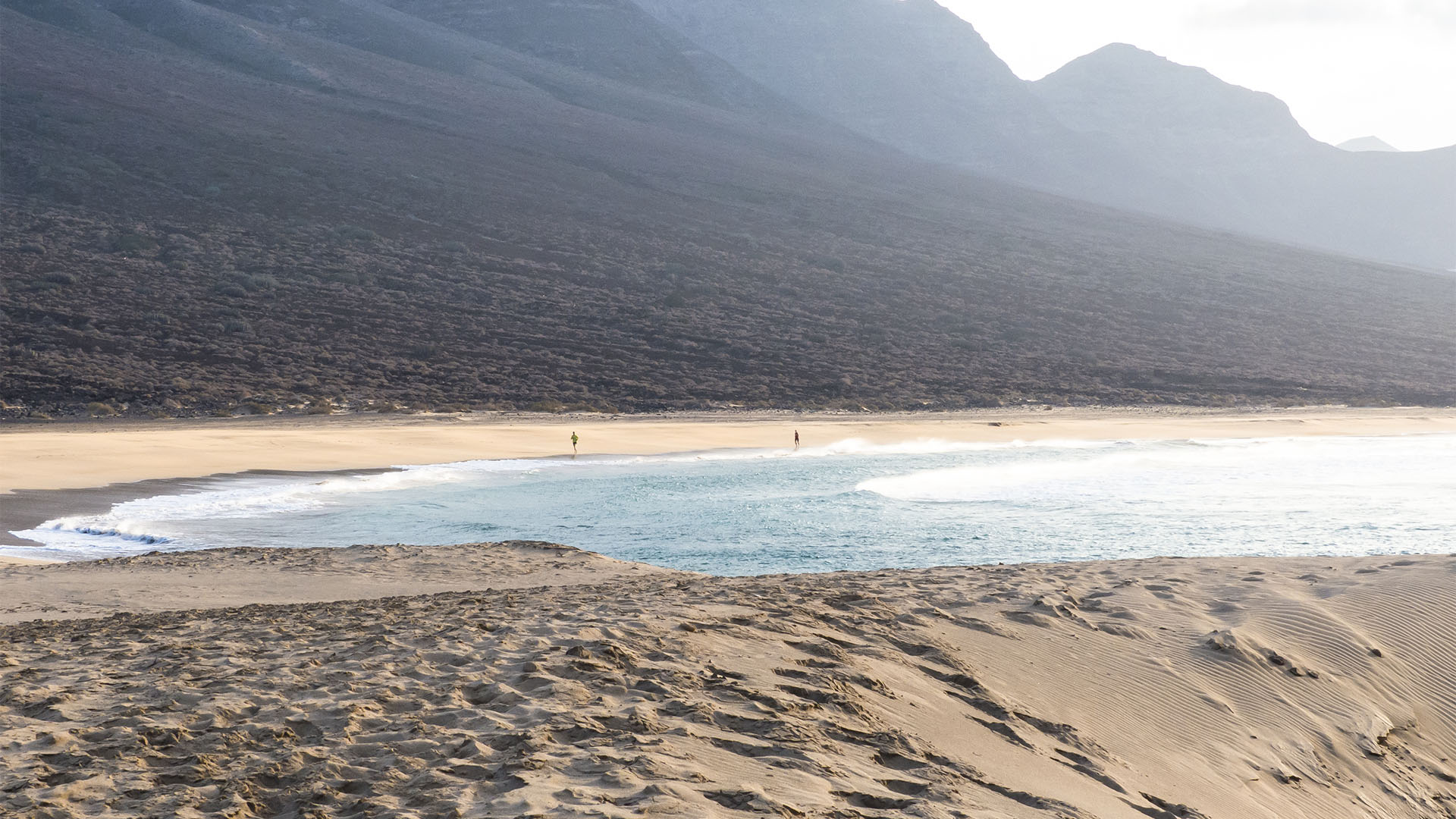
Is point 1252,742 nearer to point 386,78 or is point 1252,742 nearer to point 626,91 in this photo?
point 386,78

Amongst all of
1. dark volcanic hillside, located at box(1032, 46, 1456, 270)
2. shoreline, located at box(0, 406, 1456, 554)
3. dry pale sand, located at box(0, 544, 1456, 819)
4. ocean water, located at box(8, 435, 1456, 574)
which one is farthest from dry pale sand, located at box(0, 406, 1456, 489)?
dark volcanic hillside, located at box(1032, 46, 1456, 270)

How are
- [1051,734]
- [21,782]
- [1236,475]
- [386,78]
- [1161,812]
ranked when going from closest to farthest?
[21,782] < [1161,812] < [1051,734] < [1236,475] < [386,78]

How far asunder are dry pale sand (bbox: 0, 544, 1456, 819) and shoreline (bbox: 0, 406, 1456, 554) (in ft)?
23.8

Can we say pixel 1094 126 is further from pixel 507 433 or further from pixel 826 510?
pixel 826 510

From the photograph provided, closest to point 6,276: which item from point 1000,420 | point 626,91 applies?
point 1000,420

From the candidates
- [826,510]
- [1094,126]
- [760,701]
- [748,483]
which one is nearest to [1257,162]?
[1094,126]

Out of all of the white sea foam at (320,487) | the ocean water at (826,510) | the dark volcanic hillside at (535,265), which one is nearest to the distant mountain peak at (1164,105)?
the dark volcanic hillside at (535,265)

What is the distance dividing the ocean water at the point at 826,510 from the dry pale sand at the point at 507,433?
213cm

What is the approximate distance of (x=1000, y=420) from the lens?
36594 mm

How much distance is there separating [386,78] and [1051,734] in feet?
290

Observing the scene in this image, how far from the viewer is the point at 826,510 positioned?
55.6 ft

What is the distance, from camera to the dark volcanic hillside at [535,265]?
40.8 meters

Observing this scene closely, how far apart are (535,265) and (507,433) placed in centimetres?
2831

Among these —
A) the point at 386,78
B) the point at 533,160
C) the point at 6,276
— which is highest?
the point at 386,78
